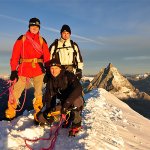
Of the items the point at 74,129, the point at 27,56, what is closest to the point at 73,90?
the point at 74,129

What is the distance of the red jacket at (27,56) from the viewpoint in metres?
11.5

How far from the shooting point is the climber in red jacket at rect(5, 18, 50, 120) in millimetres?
11500

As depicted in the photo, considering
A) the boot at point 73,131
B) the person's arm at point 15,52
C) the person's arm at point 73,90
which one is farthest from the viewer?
the person's arm at point 15,52

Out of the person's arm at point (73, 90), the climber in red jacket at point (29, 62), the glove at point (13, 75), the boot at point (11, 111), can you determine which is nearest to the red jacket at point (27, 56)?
the climber in red jacket at point (29, 62)

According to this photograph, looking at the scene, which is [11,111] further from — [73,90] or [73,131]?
[73,90]

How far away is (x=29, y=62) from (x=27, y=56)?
0.22 m

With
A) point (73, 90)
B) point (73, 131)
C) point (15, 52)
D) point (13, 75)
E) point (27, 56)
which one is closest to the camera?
point (73, 90)

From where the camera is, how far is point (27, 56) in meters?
11.8

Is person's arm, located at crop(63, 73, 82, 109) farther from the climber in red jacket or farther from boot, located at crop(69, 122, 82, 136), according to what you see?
the climber in red jacket

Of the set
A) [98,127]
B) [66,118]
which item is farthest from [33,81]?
[98,127]

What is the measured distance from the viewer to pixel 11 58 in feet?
37.9

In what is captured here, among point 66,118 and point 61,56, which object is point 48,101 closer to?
Answer: point 66,118

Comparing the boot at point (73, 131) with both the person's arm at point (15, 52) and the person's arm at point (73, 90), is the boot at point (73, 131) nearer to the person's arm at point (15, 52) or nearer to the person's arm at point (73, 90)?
the person's arm at point (73, 90)

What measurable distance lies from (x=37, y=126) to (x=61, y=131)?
83cm
